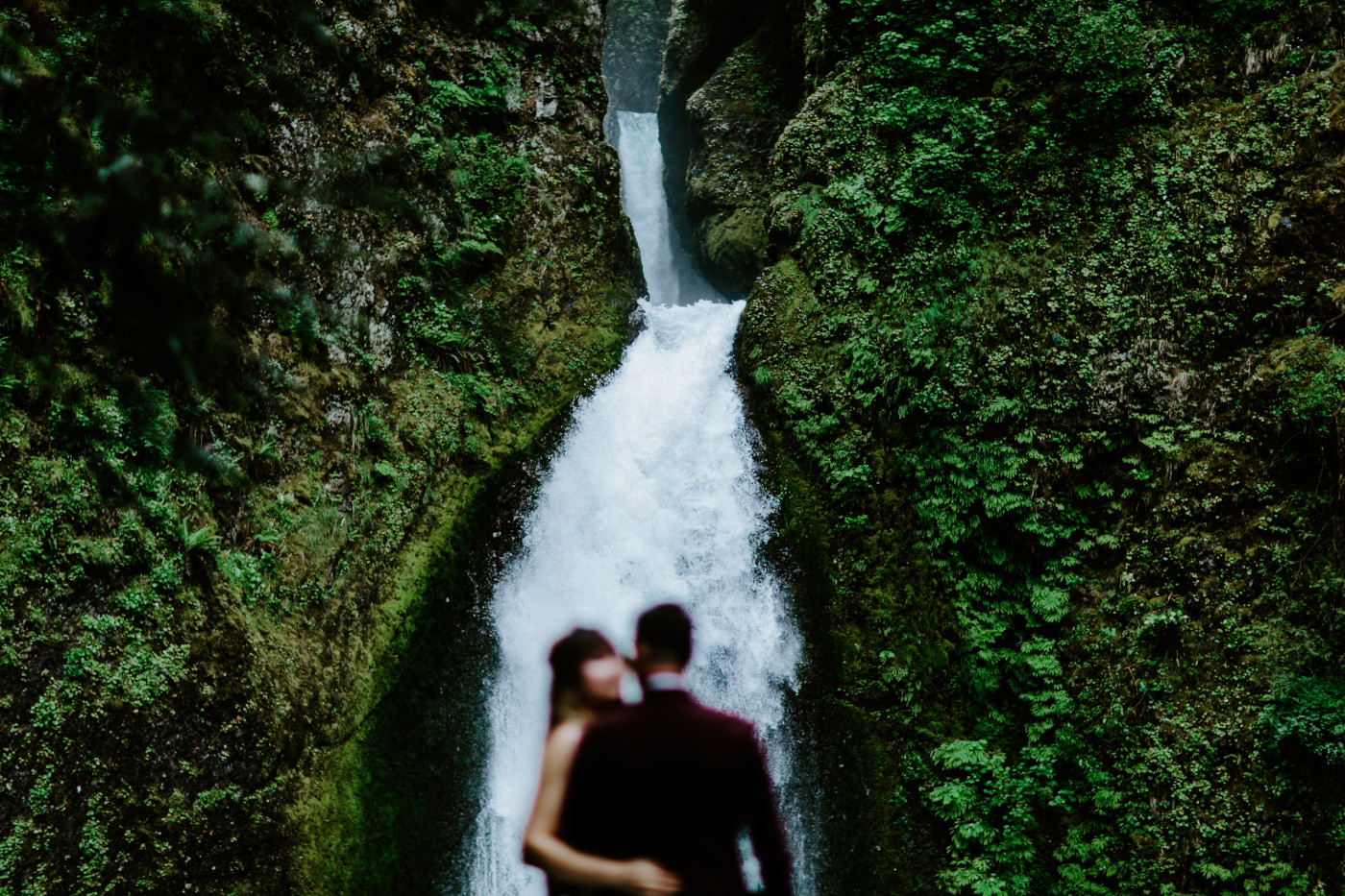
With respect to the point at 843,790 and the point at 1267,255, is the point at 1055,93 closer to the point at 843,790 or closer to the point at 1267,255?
the point at 1267,255

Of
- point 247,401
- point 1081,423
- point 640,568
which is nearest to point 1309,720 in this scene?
point 1081,423

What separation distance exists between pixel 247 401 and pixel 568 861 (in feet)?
17.8

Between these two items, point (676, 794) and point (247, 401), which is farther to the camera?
point (247, 401)

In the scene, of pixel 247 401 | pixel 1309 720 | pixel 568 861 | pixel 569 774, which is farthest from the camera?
pixel 1309 720

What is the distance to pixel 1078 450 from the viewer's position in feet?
25.8

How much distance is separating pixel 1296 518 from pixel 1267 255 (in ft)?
9.12

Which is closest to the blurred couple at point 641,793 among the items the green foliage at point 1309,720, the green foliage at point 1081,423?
the green foliage at point 1309,720

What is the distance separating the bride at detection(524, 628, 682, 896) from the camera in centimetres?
147

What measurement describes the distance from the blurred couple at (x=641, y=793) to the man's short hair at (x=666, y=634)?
7 cm

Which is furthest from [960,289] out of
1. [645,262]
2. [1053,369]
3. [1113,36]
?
[645,262]

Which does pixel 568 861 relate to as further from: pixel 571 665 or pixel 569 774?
pixel 571 665

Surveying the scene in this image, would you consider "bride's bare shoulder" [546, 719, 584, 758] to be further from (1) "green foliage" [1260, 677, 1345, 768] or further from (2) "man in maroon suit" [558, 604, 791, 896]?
(1) "green foliage" [1260, 677, 1345, 768]

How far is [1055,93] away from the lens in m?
9.27

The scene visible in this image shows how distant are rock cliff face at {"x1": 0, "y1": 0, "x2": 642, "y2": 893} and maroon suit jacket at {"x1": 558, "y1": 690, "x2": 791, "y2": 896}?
2367mm
